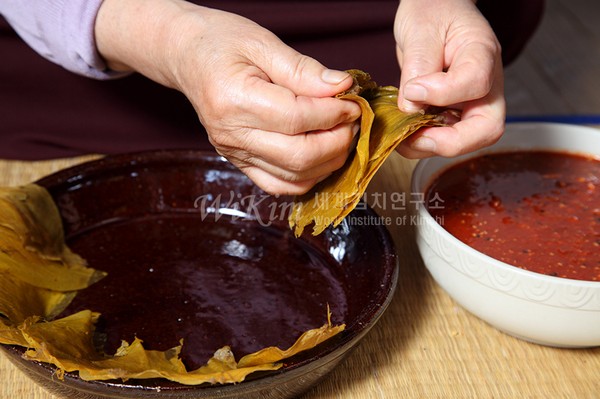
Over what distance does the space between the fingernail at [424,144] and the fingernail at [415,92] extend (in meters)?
0.05

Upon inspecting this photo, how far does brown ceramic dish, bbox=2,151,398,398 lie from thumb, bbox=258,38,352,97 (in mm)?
226

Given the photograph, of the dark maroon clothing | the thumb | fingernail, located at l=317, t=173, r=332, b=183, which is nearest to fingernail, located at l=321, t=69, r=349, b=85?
the thumb

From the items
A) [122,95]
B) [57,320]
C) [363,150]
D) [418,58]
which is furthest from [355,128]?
[122,95]

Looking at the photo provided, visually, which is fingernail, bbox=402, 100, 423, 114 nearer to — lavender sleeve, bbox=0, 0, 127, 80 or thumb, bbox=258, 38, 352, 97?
thumb, bbox=258, 38, 352, 97

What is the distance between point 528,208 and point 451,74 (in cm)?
24

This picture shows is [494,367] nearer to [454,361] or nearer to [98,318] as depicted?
[454,361]

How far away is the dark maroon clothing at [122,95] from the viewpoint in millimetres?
1317

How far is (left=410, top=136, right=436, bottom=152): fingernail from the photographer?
87 centimetres

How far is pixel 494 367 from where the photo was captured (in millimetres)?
894

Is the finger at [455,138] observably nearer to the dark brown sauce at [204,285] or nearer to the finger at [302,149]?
the finger at [302,149]

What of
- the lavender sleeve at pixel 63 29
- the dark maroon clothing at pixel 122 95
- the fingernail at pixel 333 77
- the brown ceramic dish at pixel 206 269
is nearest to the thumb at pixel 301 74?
the fingernail at pixel 333 77

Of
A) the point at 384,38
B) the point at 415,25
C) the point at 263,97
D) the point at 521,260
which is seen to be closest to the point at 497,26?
the point at 384,38

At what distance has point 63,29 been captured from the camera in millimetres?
1053

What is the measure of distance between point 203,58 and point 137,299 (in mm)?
307
